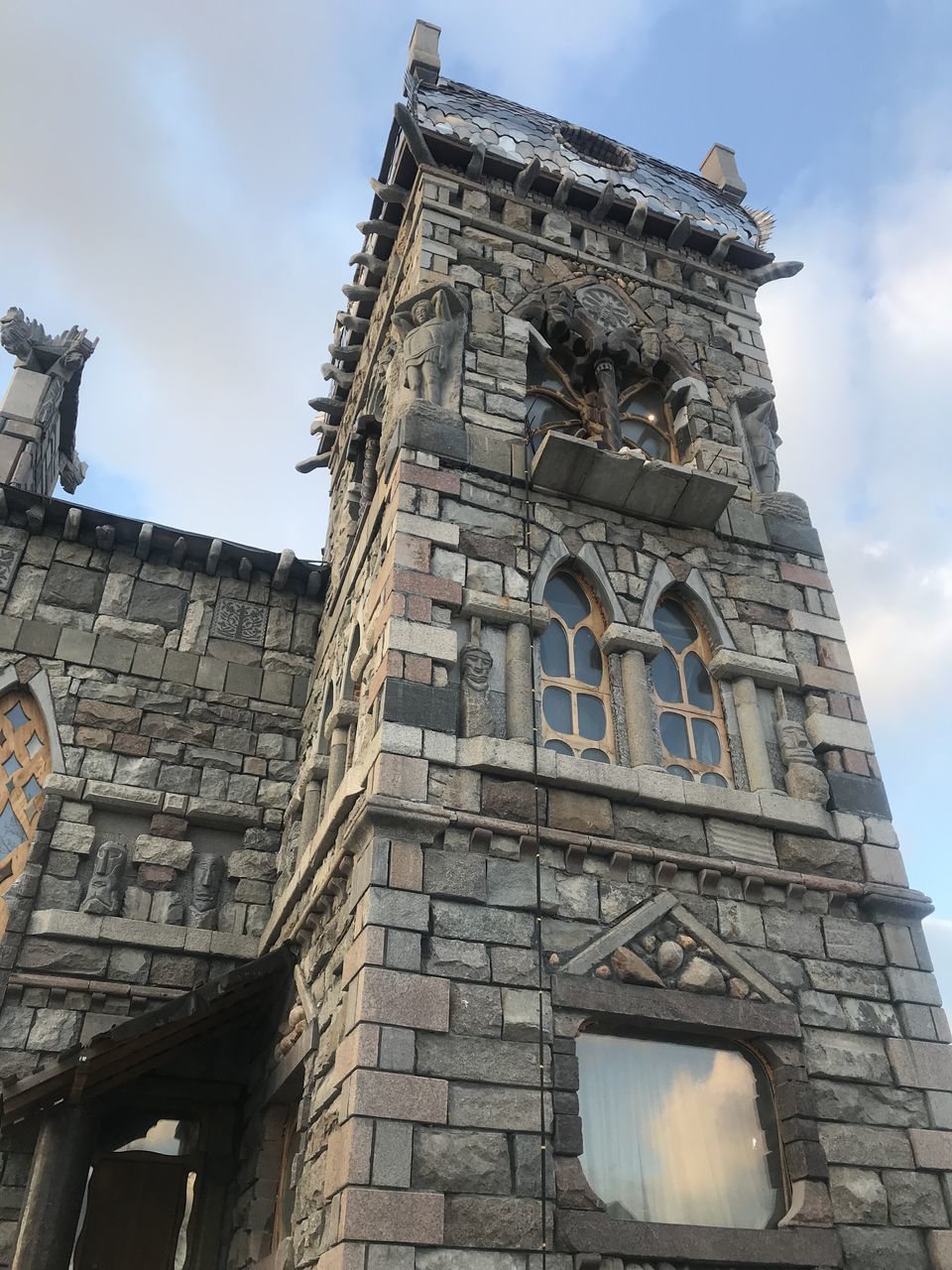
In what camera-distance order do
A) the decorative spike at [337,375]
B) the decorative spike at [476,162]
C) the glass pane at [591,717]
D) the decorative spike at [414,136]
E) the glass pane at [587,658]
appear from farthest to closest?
the decorative spike at [337,375] → the decorative spike at [476,162] → the decorative spike at [414,136] → the glass pane at [587,658] → the glass pane at [591,717]

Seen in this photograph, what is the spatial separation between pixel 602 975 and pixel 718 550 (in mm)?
3678

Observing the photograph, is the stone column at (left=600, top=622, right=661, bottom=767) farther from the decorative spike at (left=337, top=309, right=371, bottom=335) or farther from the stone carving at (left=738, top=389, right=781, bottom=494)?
the decorative spike at (left=337, top=309, right=371, bottom=335)

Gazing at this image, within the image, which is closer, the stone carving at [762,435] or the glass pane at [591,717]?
the glass pane at [591,717]

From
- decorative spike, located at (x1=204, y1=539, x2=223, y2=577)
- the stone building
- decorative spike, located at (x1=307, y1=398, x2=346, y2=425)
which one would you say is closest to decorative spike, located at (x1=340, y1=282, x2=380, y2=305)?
the stone building

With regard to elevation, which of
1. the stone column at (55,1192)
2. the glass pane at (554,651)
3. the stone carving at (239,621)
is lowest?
the stone column at (55,1192)

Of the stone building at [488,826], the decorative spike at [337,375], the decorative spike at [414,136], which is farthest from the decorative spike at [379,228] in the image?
the decorative spike at [337,375]

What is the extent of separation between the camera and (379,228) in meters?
11.0

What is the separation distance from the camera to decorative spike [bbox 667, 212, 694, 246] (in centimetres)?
1052

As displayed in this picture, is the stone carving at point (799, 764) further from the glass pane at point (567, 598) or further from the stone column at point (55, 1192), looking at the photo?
the stone column at point (55, 1192)

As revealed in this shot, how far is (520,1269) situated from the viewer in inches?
186

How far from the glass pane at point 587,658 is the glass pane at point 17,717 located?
5.14 metres

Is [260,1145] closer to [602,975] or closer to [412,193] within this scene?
[602,975]

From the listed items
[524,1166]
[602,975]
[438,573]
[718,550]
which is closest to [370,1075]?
[524,1166]

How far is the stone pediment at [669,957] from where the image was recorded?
5.78 meters
